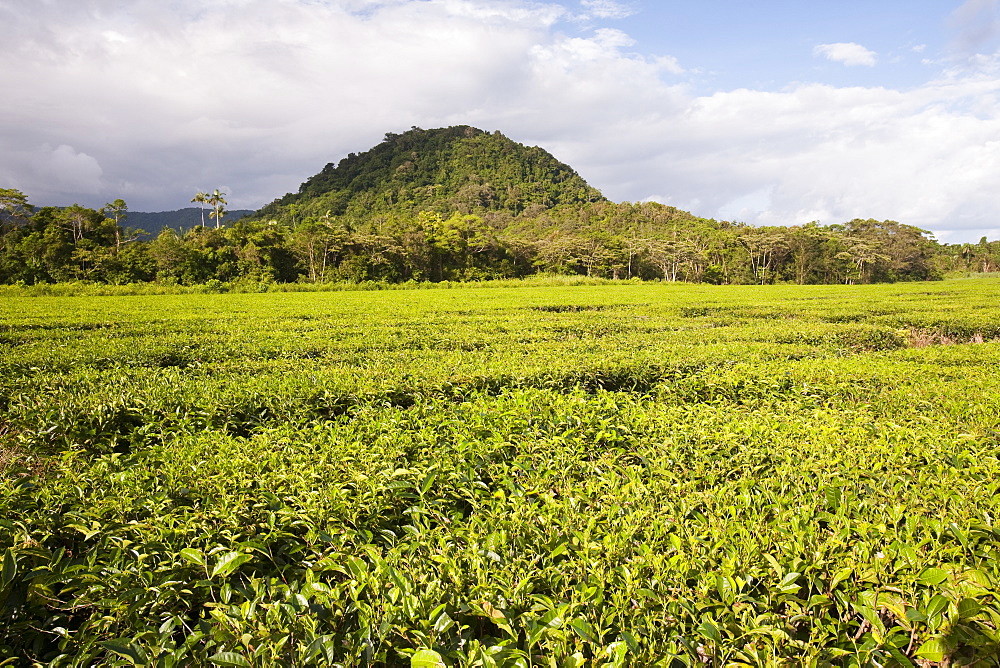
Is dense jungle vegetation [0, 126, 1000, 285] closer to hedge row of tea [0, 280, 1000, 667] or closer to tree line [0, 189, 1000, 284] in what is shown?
tree line [0, 189, 1000, 284]

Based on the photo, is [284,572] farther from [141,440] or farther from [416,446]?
[141,440]

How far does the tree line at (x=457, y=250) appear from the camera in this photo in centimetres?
3981

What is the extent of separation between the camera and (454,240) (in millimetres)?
56281

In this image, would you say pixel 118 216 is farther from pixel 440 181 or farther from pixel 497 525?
pixel 440 181

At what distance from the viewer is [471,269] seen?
187 feet

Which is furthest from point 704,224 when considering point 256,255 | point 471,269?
point 256,255

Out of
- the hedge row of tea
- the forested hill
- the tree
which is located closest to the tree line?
the tree

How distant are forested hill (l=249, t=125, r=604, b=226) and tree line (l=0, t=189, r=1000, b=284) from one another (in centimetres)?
1306

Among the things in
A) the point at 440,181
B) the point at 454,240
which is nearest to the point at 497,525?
the point at 454,240

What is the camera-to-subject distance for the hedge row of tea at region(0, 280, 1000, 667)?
1957 millimetres

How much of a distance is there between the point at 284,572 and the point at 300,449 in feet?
3.58

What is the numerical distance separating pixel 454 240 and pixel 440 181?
7526cm

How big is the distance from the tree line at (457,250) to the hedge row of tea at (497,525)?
4249 centimetres

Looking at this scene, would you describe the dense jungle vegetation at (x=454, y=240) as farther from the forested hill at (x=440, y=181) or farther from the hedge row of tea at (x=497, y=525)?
the hedge row of tea at (x=497, y=525)
